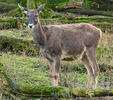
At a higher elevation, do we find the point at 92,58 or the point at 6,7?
the point at 6,7

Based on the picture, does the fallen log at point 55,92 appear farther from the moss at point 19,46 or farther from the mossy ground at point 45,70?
the moss at point 19,46

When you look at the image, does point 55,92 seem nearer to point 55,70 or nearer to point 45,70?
point 55,70

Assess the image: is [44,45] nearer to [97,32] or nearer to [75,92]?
[97,32]

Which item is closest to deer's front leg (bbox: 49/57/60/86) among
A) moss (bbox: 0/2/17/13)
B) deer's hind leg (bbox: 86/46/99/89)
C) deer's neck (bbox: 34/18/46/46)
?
deer's neck (bbox: 34/18/46/46)

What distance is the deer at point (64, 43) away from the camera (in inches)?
307

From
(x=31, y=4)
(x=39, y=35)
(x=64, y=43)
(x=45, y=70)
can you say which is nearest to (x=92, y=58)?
(x=64, y=43)

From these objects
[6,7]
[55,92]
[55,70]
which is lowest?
[55,70]

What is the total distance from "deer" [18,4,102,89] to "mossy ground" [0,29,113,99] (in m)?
0.34

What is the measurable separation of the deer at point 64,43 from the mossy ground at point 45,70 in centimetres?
34

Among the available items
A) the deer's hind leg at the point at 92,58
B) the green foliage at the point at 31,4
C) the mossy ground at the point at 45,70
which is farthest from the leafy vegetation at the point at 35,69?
the green foliage at the point at 31,4

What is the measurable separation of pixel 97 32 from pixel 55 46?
1290mm

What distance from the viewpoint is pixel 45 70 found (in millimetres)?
9398

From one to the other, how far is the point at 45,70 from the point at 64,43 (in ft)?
5.17

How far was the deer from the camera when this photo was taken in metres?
7.81
